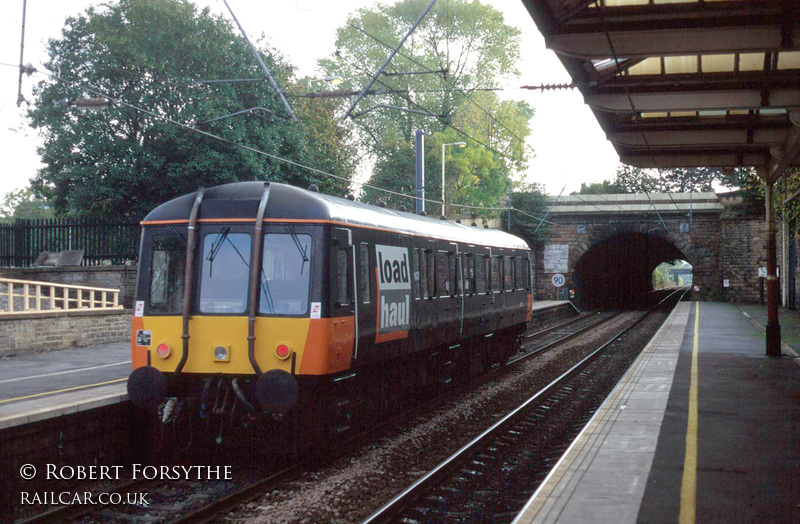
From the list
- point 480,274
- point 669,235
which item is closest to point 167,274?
point 480,274

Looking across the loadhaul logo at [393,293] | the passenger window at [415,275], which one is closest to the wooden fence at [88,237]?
the passenger window at [415,275]

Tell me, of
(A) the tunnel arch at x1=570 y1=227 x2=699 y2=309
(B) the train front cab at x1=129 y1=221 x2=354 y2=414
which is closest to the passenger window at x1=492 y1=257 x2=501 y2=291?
(B) the train front cab at x1=129 y1=221 x2=354 y2=414

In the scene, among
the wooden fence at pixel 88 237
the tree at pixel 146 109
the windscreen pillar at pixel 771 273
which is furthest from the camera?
the tree at pixel 146 109

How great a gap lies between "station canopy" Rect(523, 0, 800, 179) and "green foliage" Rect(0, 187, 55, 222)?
65.1m

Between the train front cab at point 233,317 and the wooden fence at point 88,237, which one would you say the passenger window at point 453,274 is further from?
the wooden fence at point 88,237

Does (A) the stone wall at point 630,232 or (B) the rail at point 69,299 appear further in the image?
(A) the stone wall at point 630,232

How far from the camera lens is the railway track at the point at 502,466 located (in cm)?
786

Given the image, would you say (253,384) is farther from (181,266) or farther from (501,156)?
(501,156)

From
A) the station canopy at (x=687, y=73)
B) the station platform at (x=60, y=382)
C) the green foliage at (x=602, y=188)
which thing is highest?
the green foliage at (x=602, y=188)

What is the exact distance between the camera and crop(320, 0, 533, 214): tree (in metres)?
46.8

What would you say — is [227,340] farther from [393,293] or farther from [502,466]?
[502,466]

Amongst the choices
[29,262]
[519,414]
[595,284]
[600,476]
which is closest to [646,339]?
[519,414]

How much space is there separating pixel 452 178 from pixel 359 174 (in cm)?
622

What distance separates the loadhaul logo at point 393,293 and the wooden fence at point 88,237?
15.2 meters
